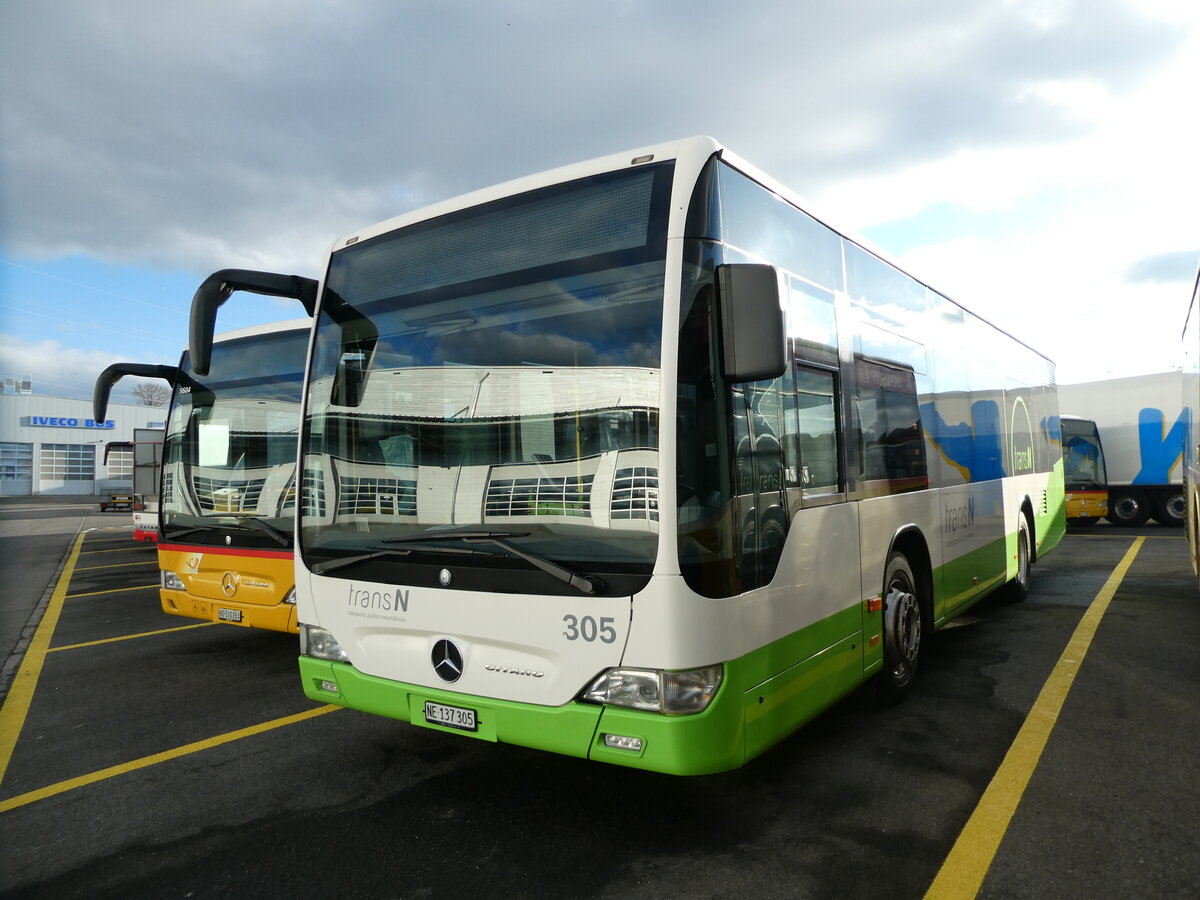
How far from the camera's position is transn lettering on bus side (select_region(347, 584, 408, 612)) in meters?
3.66

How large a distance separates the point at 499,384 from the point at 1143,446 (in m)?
20.2

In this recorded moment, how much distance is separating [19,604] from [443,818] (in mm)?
10194

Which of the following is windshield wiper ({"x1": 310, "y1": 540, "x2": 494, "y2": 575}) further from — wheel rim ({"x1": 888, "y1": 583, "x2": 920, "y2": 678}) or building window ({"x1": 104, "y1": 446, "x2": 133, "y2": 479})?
building window ({"x1": 104, "y1": 446, "x2": 133, "y2": 479})

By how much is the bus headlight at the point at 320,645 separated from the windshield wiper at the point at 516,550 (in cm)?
66

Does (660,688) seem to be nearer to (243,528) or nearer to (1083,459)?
(243,528)

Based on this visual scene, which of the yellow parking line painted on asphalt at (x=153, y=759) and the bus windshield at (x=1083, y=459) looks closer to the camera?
the yellow parking line painted on asphalt at (x=153, y=759)

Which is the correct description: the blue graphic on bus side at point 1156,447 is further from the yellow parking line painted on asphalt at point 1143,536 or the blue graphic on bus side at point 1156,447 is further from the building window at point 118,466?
the building window at point 118,466

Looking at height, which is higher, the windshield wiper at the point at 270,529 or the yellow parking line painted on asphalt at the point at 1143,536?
the windshield wiper at the point at 270,529

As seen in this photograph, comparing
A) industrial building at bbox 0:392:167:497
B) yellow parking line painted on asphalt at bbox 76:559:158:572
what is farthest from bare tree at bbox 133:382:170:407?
yellow parking line painted on asphalt at bbox 76:559:158:572

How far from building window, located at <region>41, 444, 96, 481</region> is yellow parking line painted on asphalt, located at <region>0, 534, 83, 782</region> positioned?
53094mm

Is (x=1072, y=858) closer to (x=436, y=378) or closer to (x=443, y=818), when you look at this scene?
(x=443, y=818)

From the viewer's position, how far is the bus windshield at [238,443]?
6.48 meters

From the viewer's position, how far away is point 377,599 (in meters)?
3.75

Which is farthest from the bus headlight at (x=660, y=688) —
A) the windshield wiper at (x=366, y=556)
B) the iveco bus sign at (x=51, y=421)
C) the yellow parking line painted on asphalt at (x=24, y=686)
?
the iveco bus sign at (x=51, y=421)
